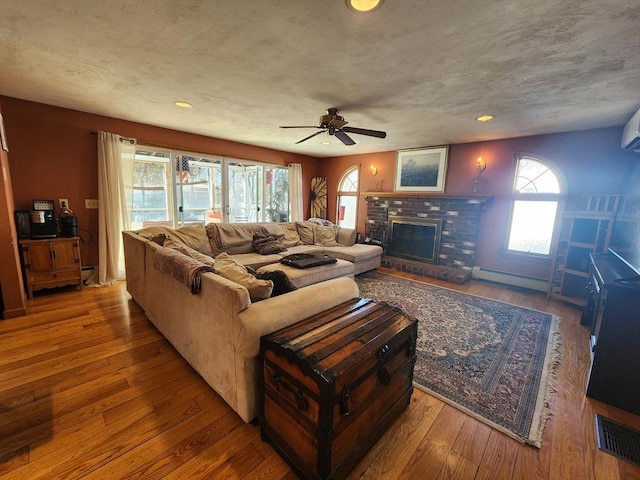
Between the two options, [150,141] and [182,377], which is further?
[150,141]

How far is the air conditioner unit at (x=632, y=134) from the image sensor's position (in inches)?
104

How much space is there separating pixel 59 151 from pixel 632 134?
6.70 metres

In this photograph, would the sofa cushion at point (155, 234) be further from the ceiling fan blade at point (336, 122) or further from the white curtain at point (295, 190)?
the white curtain at point (295, 190)

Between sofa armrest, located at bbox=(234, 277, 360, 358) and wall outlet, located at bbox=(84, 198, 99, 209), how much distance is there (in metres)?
3.73

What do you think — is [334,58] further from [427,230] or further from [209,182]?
[427,230]

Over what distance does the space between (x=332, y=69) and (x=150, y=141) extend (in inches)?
136

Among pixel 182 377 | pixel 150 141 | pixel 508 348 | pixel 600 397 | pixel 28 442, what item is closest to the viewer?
pixel 28 442

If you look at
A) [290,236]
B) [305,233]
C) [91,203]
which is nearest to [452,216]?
[305,233]

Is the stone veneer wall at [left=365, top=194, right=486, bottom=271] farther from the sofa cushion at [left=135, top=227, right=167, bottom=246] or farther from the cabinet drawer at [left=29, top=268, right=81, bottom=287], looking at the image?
the cabinet drawer at [left=29, top=268, right=81, bottom=287]

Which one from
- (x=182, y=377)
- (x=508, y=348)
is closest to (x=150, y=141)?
(x=182, y=377)

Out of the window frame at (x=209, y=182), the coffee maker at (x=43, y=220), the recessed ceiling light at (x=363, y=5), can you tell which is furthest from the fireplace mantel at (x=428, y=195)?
the coffee maker at (x=43, y=220)

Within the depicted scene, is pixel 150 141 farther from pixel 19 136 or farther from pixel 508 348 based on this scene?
pixel 508 348

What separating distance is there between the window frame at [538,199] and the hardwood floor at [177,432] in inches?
86.6

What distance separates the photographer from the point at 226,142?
5.07 meters
